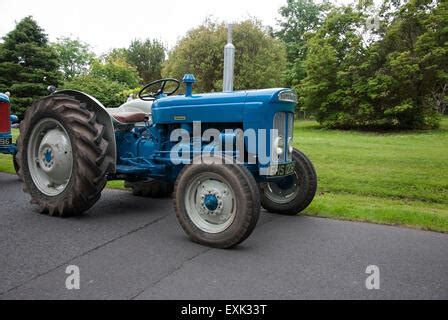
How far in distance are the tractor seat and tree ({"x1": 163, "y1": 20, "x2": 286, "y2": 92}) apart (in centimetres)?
1934

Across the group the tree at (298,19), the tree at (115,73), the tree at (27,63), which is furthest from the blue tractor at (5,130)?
the tree at (298,19)

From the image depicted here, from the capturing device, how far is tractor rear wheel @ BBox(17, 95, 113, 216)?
451 cm

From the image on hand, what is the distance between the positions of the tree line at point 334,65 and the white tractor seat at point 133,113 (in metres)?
13.0

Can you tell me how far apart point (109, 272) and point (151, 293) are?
1.75 ft

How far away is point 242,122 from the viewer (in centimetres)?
421

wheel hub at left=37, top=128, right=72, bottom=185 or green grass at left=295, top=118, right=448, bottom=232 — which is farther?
green grass at left=295, top=118, right=448, bottom=232

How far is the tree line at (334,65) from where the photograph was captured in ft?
65.2

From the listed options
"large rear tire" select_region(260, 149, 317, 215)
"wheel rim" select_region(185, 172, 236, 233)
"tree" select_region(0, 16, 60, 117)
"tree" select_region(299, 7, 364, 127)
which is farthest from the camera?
"tree" select_region(0, 16, 60, 117)

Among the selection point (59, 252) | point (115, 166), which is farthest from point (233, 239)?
point (115, 166)

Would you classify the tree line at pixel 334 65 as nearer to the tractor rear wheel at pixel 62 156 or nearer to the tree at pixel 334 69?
the tree at pixel 334 69

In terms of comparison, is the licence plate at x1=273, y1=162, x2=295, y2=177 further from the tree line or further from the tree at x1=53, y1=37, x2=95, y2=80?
the tree at x1=53, y1=37, x2=95, y2=80

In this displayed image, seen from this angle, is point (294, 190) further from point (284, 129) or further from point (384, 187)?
point (384, 187)

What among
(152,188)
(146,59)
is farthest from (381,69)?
(146,59)

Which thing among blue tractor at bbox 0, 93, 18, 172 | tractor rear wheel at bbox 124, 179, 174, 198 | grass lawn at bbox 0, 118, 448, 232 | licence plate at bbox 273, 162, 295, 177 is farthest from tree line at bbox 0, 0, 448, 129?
licence plate at bbox 273, 162, 295, 177
